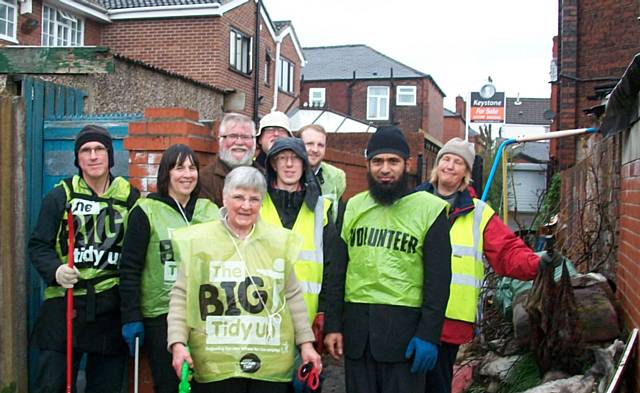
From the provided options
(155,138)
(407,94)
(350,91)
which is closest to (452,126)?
(407,94)

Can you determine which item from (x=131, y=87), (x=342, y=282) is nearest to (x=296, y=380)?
(x=342, y=282)

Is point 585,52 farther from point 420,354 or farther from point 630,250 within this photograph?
point 420,354

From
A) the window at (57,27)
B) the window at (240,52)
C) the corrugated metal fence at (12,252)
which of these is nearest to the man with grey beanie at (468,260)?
the corrugated metal fence at (12,252)

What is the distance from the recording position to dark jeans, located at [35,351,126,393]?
369 centimetres

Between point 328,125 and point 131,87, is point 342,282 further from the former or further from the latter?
point 328,125

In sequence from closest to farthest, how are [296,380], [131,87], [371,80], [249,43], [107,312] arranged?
[296,380] < [107,312] < [131,87] < [249,43] < [371,80]

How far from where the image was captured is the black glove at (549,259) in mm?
3723

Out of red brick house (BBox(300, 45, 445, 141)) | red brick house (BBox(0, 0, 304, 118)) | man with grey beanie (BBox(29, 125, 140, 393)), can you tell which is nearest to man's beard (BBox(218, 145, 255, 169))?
man with grey beanie (BBox(29, 125, 140, 393))

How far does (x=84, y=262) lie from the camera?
3.68 metres

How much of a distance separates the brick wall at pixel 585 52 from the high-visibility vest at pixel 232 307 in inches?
351

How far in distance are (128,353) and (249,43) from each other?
2010 cm

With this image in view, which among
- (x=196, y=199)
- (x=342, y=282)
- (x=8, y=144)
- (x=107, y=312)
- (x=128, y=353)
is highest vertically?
(x=8, y=144)

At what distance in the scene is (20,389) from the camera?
4.22 metres

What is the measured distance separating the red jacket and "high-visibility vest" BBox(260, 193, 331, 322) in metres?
0.76
